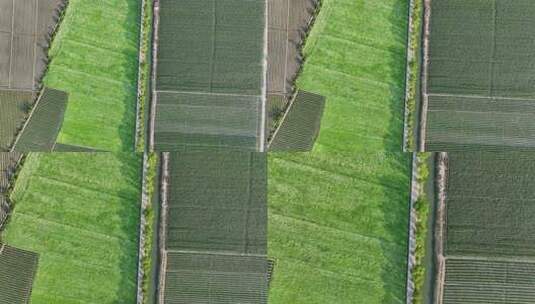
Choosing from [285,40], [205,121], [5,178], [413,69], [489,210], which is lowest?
[489,210]

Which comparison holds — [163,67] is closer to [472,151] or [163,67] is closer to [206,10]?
[206,10]

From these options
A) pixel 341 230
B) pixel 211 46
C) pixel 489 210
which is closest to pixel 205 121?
pixel 211 46

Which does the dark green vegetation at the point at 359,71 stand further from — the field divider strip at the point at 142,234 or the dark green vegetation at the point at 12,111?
the dark green vegetation at the point at 12,111

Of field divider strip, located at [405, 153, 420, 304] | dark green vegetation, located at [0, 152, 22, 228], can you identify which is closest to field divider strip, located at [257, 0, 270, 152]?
field divider strip, located at [405, 153, 420, 304]

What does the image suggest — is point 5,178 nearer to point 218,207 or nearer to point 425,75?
point 218,207

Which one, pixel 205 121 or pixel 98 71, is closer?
pixel 205 121

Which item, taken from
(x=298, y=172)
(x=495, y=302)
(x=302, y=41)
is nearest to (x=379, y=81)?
(x=302, y=41)

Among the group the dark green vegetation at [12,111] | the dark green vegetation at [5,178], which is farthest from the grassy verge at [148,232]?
the dark green vegetation at [12,111]
